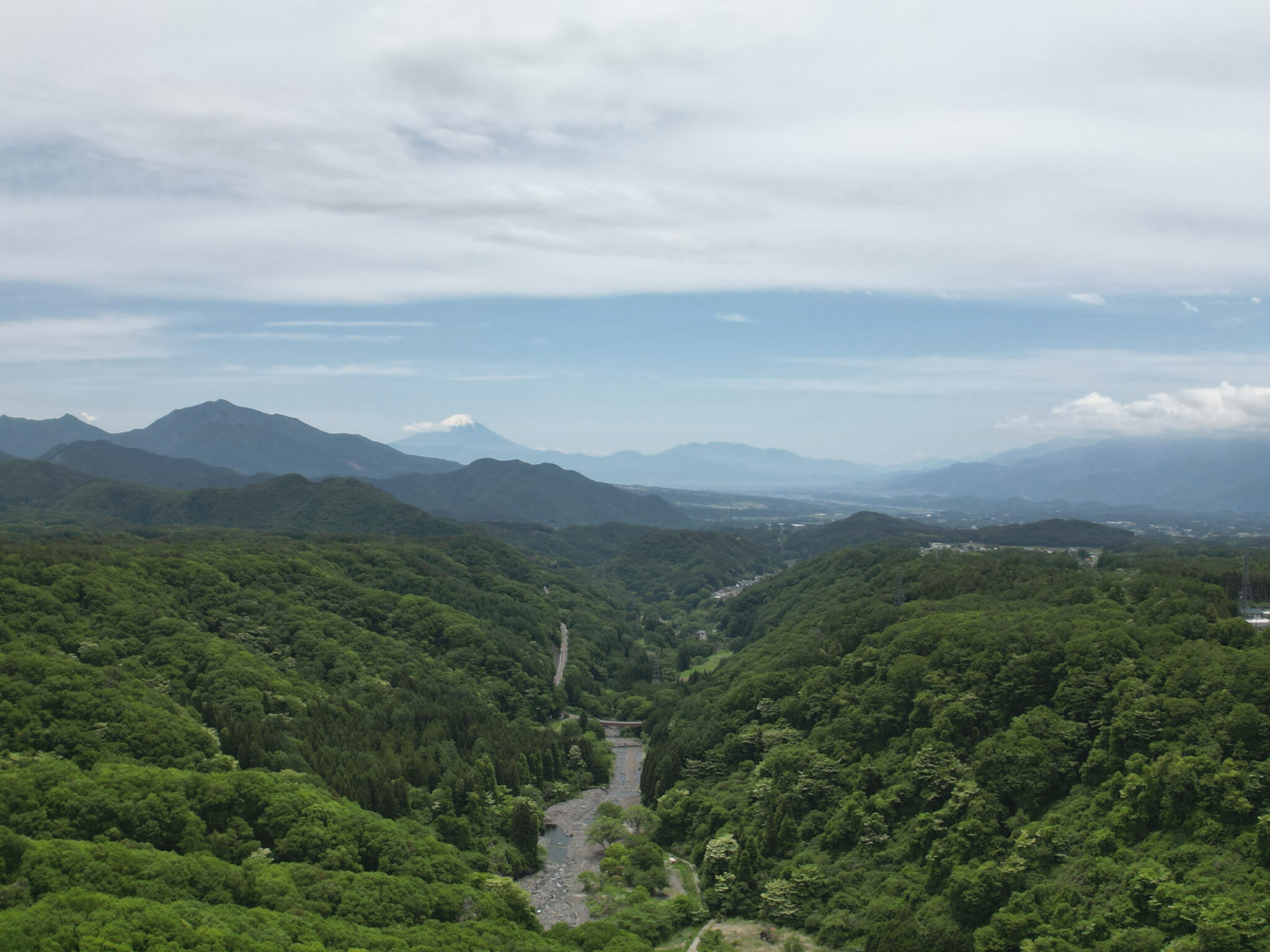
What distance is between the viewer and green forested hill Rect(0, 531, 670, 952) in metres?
34.7

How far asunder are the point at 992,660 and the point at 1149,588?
63.4 feet

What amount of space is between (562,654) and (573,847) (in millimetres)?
50683

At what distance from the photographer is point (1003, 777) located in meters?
44.6

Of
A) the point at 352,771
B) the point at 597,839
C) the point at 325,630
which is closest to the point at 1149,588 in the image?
the point at 597,839

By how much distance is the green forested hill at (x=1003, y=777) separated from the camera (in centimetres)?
3444

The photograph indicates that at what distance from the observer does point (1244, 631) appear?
5016cm

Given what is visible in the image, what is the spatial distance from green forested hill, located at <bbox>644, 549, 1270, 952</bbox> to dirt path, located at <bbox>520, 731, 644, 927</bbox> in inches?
201

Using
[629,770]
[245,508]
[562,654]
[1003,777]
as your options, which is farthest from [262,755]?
[245,508]

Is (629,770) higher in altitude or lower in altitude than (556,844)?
lower

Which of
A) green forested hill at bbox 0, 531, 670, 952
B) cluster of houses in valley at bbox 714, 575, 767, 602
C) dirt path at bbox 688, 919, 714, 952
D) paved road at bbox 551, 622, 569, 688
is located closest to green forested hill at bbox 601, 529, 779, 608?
cluster of houses in valley at bbox 714, 575, 767, 602

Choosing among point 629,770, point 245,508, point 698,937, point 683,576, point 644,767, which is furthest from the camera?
point 245,508

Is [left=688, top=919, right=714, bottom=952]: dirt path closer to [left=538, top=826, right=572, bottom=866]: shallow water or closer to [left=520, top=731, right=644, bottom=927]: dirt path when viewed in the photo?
[left=520, top=731, right=644, bottom=927]: dirt path

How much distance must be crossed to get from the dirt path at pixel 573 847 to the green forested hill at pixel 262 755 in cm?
165

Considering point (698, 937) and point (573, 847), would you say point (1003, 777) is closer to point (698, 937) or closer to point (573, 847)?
point (698, 937)
